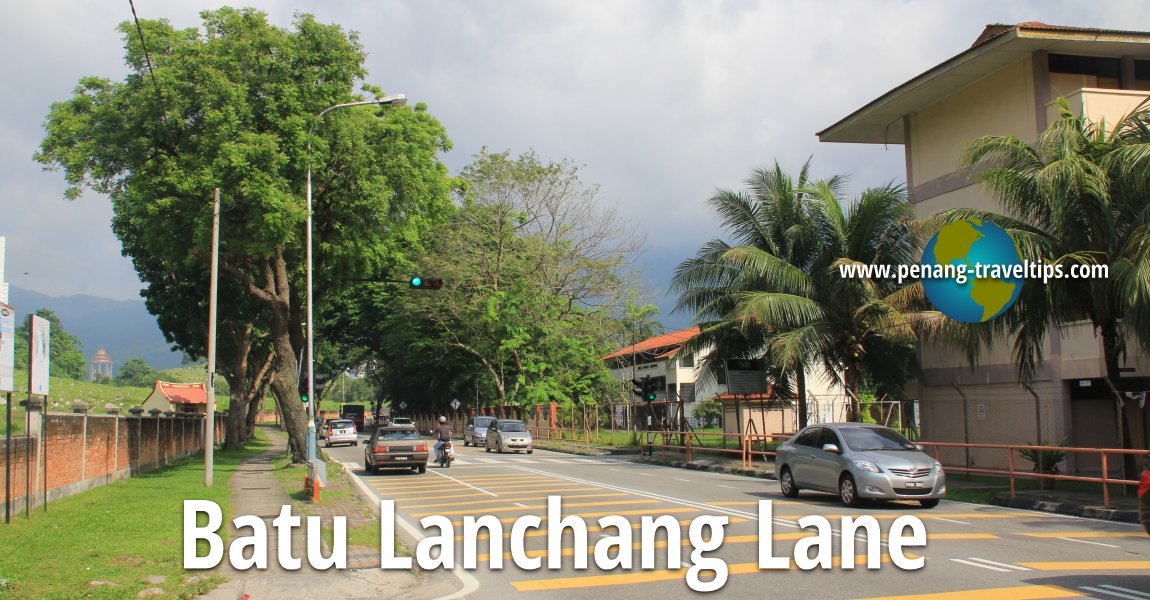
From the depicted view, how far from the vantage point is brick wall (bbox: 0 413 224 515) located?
1524cm

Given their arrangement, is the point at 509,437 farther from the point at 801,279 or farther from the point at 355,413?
the point at 355,413

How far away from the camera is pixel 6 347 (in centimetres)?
1331

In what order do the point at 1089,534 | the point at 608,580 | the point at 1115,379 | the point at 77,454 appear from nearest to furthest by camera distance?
the point at 608,580 < the point at 1089,534 < the point at 1115,379 < the point at 77,454

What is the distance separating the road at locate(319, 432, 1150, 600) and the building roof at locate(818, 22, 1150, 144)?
39.0ft

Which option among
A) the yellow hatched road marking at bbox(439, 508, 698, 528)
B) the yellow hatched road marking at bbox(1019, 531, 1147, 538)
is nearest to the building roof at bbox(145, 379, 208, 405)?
the yellow hatched road marking at bbox(439, 508, 698, 528)

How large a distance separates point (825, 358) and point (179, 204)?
61.5 ft

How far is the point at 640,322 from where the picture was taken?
2080 inches

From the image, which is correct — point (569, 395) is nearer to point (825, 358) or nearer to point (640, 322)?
point (640, 322)

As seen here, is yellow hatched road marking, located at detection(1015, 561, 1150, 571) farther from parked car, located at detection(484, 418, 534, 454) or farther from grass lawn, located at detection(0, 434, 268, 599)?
parked car, located at detection(484, 418, 534, 454)

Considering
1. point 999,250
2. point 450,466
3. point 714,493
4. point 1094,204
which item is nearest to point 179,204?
point 450,466

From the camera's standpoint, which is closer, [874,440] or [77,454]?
[874,440]

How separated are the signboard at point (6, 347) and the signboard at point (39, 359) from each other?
597 millimetres

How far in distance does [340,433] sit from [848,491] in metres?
39.9

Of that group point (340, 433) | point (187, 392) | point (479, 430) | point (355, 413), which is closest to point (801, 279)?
point (479, 430)
